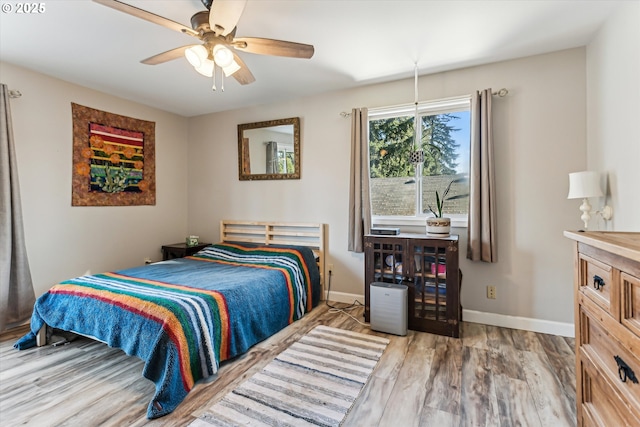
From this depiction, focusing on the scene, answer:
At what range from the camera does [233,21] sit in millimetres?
1639

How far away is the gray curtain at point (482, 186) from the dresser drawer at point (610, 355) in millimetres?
1467

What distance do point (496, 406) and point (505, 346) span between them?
85 centimetres

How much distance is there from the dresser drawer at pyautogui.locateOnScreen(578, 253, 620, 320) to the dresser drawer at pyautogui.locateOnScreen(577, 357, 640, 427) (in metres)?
0.27

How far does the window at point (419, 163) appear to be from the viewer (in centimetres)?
296

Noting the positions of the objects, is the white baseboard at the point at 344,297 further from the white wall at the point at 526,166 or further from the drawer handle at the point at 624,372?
the drawer handle at the point at 624,372

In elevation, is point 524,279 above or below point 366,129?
below

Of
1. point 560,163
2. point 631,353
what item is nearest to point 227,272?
point 631,353

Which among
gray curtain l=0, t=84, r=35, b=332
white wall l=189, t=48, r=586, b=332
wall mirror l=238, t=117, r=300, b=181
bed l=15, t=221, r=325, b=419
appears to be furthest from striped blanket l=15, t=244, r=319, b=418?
wall mirror l=238, t=117, r=300, b=181

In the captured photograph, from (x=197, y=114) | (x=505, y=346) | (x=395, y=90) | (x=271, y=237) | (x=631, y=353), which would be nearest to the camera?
(x=631, y=353)

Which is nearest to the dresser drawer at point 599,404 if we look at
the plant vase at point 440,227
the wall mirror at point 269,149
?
the plant vase at point 440,227

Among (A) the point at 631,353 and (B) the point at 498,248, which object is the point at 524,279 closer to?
(B) the point at 498,248

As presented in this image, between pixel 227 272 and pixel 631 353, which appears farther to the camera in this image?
pixel 227 272

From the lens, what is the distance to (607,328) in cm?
104

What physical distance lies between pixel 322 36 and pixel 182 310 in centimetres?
218
